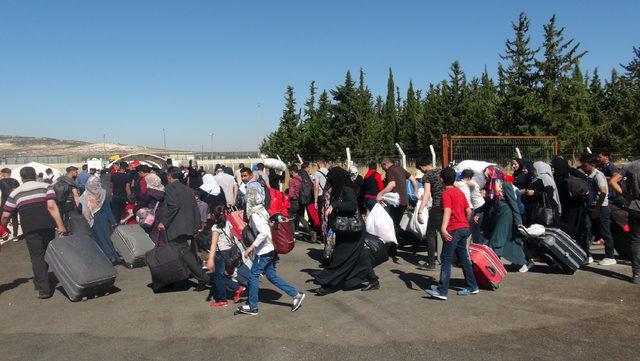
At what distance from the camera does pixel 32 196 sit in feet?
23.6

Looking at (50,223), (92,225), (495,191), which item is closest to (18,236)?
(92,225)

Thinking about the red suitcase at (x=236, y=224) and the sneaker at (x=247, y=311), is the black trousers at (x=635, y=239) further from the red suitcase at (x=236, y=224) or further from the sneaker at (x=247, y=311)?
the red suitcase at (x=236, y=224)

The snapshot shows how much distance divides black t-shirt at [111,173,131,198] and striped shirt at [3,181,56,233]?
436 cm

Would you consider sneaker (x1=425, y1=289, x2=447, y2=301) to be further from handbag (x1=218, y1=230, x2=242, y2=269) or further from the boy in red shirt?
handbag (x1=218, y1=230, x2=242, y2=269)

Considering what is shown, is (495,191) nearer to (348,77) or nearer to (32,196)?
(32,196)

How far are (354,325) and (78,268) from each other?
391cm

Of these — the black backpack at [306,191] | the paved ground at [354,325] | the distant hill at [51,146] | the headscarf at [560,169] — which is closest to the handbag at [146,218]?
the paved ground at [354,325]

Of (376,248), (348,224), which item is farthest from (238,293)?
(376,248)

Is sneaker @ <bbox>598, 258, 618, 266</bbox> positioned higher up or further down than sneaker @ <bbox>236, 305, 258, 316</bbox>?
higher up

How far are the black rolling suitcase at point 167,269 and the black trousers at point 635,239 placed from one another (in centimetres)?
613

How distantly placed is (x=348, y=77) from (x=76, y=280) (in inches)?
1298

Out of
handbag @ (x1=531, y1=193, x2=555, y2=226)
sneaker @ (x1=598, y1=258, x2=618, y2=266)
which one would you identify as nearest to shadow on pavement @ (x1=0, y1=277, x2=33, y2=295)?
handbag @ (x1=531, y1=193, x2=555, y2=226)

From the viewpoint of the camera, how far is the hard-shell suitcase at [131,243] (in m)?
9.05

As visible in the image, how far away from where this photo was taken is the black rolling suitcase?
275 inches
